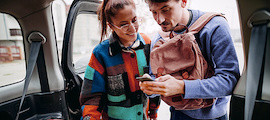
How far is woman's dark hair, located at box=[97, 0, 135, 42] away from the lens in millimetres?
1347

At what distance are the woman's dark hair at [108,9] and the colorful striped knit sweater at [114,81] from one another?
0.17 m

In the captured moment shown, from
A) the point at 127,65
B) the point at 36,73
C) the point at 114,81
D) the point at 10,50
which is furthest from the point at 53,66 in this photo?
the point at 10,50

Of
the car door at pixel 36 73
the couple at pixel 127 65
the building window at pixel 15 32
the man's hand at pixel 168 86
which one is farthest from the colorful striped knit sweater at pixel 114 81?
the building window at pixel 15 32

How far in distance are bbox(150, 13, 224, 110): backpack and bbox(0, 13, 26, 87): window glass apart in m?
1.30

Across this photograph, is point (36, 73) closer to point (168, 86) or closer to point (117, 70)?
point (117, 70)

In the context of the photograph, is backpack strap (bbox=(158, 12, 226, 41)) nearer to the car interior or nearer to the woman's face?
the car interior

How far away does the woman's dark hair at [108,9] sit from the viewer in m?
1.35

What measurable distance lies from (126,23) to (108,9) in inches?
8.3

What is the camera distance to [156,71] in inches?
42.9

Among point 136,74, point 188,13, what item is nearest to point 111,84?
point 136,74

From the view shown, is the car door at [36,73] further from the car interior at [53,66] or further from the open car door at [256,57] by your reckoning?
the open car door at [256,57]

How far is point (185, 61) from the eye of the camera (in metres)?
0.96

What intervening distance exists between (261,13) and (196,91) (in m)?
0.47

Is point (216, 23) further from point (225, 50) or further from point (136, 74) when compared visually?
point (136, 74)
